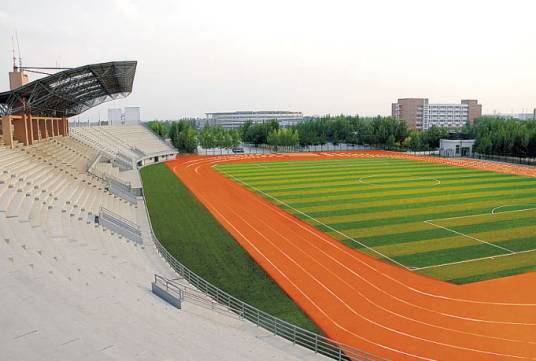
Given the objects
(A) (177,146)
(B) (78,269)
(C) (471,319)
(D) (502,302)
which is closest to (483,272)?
(D) (502,302)

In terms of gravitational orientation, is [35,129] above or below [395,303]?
above

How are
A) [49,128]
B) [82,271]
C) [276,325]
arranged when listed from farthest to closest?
[49,128] < [82,271] < [276,325]

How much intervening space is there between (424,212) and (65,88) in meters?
31.2

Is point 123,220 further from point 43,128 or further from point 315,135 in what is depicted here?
point 315,135

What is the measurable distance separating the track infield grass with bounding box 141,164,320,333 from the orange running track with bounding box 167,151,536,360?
0.66 meters

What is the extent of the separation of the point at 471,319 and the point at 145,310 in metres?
11.7

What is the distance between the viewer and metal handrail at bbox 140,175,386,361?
12.4 meters

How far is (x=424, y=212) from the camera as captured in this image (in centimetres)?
3209

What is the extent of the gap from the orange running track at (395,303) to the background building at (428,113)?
526ft

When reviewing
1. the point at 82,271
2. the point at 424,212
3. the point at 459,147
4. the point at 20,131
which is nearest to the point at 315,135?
the point at 459,147

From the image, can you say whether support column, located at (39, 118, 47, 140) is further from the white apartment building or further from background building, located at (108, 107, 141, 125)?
the white apartment building

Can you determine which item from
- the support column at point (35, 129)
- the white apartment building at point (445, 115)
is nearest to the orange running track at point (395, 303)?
the support column at point (35, 129)

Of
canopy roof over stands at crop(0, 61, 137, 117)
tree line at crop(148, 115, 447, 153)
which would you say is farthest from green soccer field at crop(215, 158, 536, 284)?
tree line at crop(148, 115, 447, 153)

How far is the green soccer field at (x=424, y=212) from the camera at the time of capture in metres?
21.8
